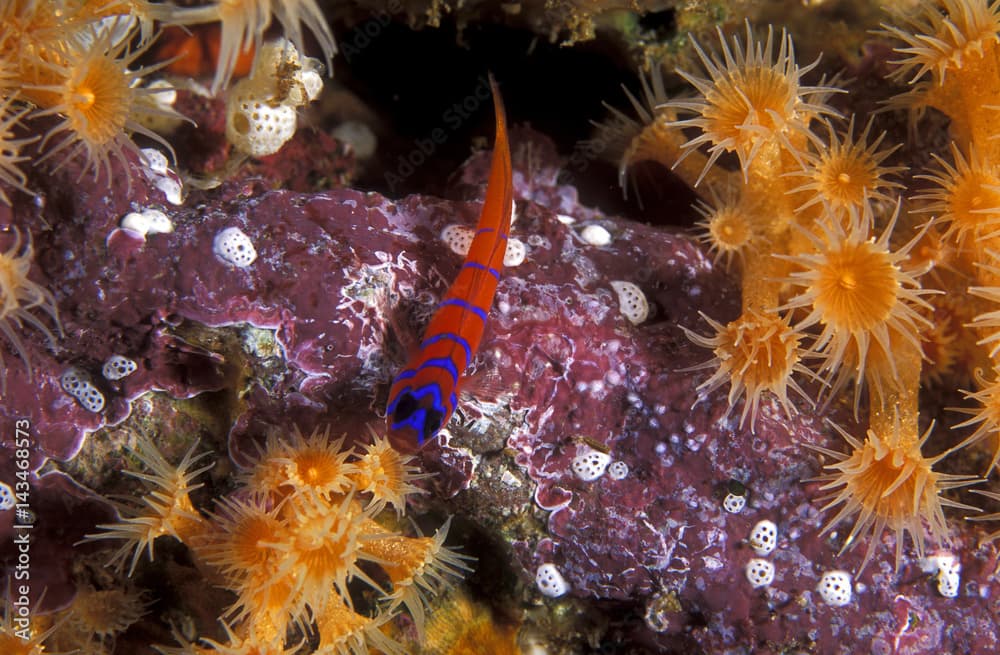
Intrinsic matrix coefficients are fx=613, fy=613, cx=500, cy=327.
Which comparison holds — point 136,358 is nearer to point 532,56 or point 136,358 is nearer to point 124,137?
point 124,137

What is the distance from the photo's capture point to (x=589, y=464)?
9.43ft

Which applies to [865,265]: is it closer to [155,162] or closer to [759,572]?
[759,572]

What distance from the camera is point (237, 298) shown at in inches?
102

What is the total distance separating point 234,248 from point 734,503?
8.32 ft

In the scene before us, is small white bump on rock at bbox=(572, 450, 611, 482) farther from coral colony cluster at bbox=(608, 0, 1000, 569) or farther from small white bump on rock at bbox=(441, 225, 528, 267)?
small white bump on rock at bbox=(441, 225, 528, 267)

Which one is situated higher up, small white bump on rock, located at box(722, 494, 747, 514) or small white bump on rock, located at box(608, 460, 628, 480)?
small white bump on rock, located at box(608, 460, 628, 480)

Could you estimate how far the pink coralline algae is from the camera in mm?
2627

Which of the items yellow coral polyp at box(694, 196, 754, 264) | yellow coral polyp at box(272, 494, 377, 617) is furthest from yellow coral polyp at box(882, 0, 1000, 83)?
yellow coral polyp at box(272, 494, 377, 617)

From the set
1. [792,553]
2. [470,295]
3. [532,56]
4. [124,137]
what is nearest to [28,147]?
[124,137]

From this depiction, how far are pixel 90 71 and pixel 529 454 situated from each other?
2.40m

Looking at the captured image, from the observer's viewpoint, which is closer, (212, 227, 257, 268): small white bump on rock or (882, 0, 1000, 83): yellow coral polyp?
(212, 227, 257, 268): small white bump on rock

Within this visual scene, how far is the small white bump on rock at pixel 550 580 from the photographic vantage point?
2.99 meters

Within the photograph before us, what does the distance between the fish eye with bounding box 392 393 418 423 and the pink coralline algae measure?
34 centimetres

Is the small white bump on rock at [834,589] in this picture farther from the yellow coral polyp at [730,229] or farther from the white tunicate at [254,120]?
the white tunicate at [254,120]
